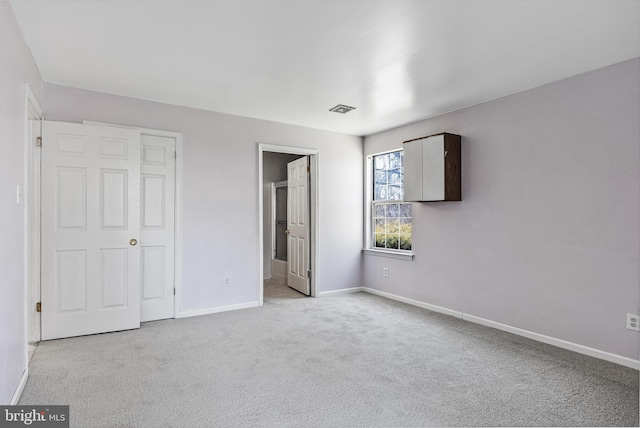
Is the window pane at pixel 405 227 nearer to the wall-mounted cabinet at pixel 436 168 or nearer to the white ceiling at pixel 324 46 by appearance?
the wall-mounted cabinet at pixel 436 168

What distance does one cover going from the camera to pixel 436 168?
421 cm

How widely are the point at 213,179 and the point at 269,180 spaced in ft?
8.31

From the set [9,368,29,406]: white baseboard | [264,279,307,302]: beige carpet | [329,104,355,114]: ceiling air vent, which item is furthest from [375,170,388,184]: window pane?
[9,368,29,406]: white baseboard

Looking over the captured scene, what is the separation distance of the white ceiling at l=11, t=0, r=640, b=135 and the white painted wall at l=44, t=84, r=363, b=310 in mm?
241

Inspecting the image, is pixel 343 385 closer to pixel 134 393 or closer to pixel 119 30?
pixel 134 393

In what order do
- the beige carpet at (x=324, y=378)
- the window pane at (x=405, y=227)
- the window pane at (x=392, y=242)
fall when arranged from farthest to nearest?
1. the window pane at (x=392, y=242)
2. the window pane at (x=405, y=227)
3. the beige carpet at (x=324, y=378)

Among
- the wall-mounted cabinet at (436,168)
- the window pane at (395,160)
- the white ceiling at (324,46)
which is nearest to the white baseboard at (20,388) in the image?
the white ceiling at (324,46)

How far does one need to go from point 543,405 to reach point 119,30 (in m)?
3.80

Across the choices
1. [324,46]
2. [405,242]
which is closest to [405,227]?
[405,242]

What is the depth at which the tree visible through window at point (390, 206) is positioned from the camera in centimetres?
515

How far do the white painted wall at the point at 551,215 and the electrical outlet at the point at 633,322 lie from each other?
0.04 metres

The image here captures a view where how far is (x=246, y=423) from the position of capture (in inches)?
82.0

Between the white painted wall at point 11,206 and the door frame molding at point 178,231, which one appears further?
the door frame molding at point 178,231

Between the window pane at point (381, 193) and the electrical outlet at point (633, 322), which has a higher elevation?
the window pane at point (381, 193)
